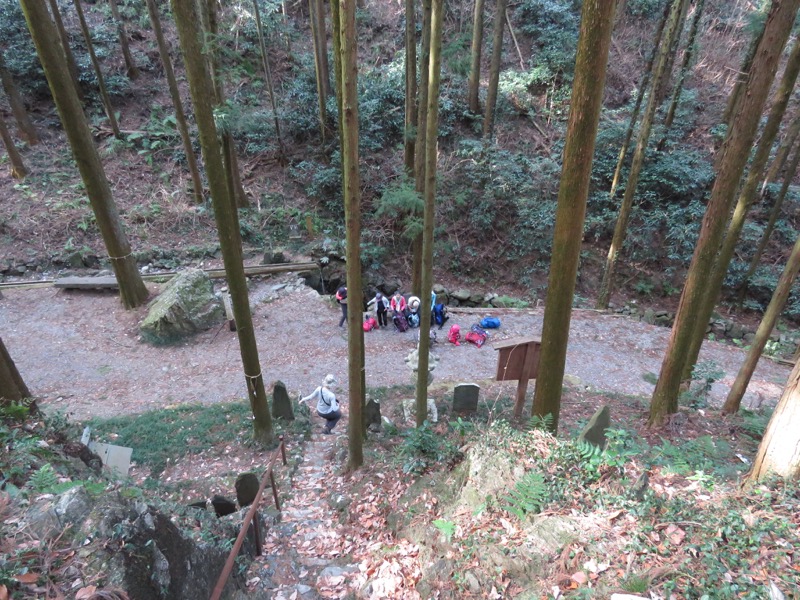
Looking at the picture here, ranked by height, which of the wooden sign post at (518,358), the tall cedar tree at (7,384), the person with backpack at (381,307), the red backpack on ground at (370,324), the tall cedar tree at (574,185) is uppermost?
the tall cedar tree at (574,185)

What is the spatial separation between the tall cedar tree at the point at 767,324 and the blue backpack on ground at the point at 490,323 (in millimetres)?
6540

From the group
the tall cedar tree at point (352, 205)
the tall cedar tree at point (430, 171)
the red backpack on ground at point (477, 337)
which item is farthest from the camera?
the red backpack on ground at point (477, 337)

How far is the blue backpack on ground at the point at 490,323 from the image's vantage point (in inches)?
556

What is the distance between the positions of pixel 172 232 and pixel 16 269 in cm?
528

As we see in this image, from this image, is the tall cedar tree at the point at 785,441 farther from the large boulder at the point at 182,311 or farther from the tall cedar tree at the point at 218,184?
the large boulder at the point at 182,311

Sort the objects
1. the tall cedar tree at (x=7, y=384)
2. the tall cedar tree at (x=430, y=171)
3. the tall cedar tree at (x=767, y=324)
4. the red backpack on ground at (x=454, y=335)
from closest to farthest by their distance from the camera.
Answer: the tall cedar tree at (x=7, y=384) < the tall cedar tree at (x=430, y=171) < the tall cedar tree at (x=767, y=324) < the red backpack on ground at (x=454, y=335)

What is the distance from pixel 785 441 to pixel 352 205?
204 inches

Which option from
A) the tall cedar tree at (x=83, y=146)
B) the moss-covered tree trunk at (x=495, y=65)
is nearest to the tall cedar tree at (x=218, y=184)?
the tall cedar tree at (x=83, y=146)

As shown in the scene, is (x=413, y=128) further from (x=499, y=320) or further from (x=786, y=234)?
(x=786, y=234)

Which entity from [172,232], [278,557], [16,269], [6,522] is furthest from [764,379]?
[16,269]

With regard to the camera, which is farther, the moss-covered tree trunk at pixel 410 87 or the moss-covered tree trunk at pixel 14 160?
the moss-covered tree trunk at pixel 14 160

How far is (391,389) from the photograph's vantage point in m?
10.8

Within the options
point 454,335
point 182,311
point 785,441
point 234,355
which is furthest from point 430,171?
point 182,311

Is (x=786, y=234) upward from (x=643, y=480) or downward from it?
downward
